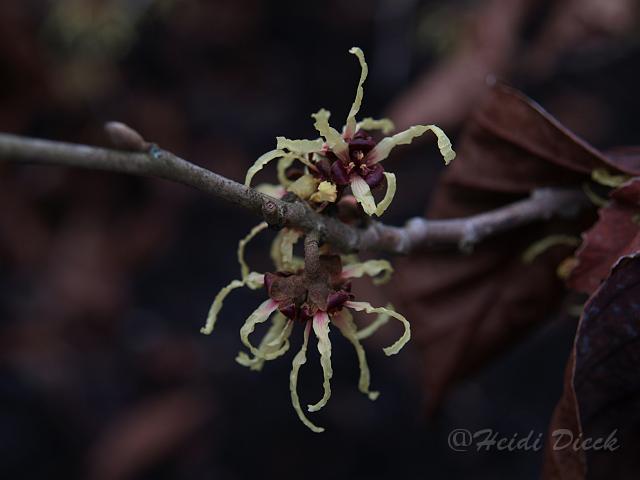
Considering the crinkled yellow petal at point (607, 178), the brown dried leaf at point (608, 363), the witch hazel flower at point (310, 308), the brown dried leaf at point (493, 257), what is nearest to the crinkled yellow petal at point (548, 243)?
the brown dried leaf at point (493, 257)

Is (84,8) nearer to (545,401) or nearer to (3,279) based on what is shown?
(3,279)

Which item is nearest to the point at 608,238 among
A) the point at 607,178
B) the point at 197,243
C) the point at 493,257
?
the point at 607,178

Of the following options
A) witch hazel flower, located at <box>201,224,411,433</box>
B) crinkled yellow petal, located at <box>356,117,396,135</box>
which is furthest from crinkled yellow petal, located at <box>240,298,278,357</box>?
crinkled yellow petal, located at <box>356,117,396,135</box>

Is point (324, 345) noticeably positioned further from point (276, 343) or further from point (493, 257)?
point (493, 257)

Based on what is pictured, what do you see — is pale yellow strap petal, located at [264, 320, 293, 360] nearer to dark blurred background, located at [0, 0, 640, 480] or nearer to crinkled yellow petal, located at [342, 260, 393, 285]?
crinkled yellow petal, located at [342, 260, 393, 285]

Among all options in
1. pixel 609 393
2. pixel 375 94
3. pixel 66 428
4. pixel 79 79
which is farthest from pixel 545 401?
pixel 79 79

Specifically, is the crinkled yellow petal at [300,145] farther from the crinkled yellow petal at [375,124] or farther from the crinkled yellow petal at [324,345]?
the crinkled yellow petal at [324,345]
